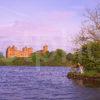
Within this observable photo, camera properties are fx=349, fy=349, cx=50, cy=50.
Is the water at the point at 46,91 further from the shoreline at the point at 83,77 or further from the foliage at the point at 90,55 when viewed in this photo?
the foliage at the point at 90,55

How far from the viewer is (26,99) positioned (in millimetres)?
24156

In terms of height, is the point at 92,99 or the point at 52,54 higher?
the point at 52,54

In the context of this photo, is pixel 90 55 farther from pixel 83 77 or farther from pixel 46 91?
pixel 46 91

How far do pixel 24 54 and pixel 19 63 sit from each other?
12.6m

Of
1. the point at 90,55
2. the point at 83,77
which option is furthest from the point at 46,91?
the point at 90,55

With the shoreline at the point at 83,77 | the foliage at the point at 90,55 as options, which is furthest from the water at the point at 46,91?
the foliage at the point at 90,55

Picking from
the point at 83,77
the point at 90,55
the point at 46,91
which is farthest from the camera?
the point at 90,55

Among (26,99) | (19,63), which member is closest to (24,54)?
(19,63)

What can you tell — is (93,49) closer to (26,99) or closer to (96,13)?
(96,13)

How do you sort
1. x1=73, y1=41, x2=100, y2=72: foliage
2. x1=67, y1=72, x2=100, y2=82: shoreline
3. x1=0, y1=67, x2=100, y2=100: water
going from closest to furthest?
x1=0, y1=67, x2=100, y2=100: water
x1=67, y1=72, x2=100, y2=82: shoreline
x1=73, y1=41, x2=100, y2=72: foliage

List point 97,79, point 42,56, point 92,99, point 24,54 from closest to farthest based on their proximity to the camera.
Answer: point 92,99 → point 97,79 → point 42,56 → point 24,54

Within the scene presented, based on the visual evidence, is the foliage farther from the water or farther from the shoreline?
the water

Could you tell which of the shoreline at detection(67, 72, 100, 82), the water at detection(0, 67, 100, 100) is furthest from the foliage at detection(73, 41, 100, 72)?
the water at detection(0, 67, 100, 100)

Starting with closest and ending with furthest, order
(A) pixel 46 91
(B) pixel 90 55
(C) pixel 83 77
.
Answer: (A) pixel 46 91, (C) pixel 83 77, (B) pixel 90 55
